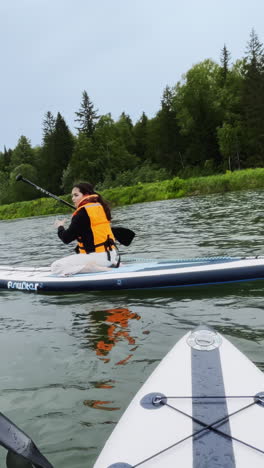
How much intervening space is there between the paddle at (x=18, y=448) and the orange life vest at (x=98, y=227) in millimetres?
3733

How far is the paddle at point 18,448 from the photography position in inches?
61.8

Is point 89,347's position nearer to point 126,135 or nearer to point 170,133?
point 170,133

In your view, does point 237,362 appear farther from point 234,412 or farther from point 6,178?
point 6,178

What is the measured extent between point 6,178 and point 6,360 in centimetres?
6106

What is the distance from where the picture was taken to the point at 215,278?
4918mm

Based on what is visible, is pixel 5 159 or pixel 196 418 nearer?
pixel 196 418

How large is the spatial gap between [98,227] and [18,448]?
388 cm

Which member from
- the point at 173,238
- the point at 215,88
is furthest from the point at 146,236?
the point at 215,88

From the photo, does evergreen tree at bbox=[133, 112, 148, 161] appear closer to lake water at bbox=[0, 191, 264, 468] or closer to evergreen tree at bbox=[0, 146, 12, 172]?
evergreen tree at bbox=[0, 146, 12, 172]

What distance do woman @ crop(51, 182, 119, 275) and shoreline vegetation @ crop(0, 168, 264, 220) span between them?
20.4 meters

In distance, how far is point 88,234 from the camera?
5359 millimetres

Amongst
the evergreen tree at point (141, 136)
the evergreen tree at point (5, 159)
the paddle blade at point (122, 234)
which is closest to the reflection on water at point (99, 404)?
the paddle blade at point (122, 234)

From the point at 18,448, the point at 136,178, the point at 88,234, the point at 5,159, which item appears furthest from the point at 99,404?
the point at 5,159

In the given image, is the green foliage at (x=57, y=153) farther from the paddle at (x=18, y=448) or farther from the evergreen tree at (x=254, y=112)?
the paddle at (x=18, y=448)
